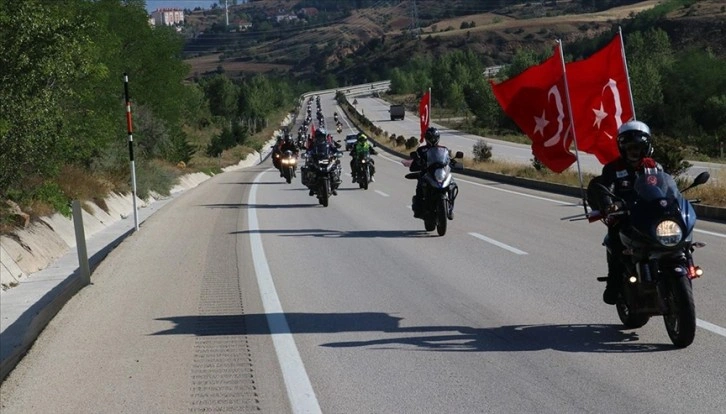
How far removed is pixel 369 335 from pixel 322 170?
47.8 ft

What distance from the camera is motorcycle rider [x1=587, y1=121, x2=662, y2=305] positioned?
24.2 ft

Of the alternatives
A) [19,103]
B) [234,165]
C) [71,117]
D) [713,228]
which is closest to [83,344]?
[19,103]

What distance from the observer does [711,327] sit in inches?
301

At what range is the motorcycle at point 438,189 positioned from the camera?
14.9 metres

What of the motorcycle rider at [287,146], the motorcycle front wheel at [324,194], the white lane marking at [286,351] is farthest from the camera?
the motorcycle rider at [287,146]

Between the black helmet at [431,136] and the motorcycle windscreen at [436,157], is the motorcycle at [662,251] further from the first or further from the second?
the black helmet at [431,136]

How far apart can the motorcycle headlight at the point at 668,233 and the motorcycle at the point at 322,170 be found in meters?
15.6

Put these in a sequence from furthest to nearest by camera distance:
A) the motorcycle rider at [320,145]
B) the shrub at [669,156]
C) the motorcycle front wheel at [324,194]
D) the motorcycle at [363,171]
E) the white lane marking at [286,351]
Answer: the motorcycle at [363,171], the motorcycle rider at [320,145], the motorcycle front wheel at [324,194], the shrub at [669,156], the white lane marking at [286,351]

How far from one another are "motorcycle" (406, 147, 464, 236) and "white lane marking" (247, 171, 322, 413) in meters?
3.29

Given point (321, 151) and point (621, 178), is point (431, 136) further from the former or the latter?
point (621, 178)

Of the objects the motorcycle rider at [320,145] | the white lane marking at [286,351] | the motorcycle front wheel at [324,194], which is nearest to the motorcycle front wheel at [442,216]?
the white lane marking at [286,351]

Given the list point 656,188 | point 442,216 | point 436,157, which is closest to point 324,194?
point 436,157

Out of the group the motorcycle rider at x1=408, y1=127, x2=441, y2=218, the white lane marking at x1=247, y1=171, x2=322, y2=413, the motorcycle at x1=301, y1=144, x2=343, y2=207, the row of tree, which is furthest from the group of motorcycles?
the motorcycle at x1=301, y1=144, x2=343, y2=207

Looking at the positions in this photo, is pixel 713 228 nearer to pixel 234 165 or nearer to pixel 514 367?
pixel 514 367
